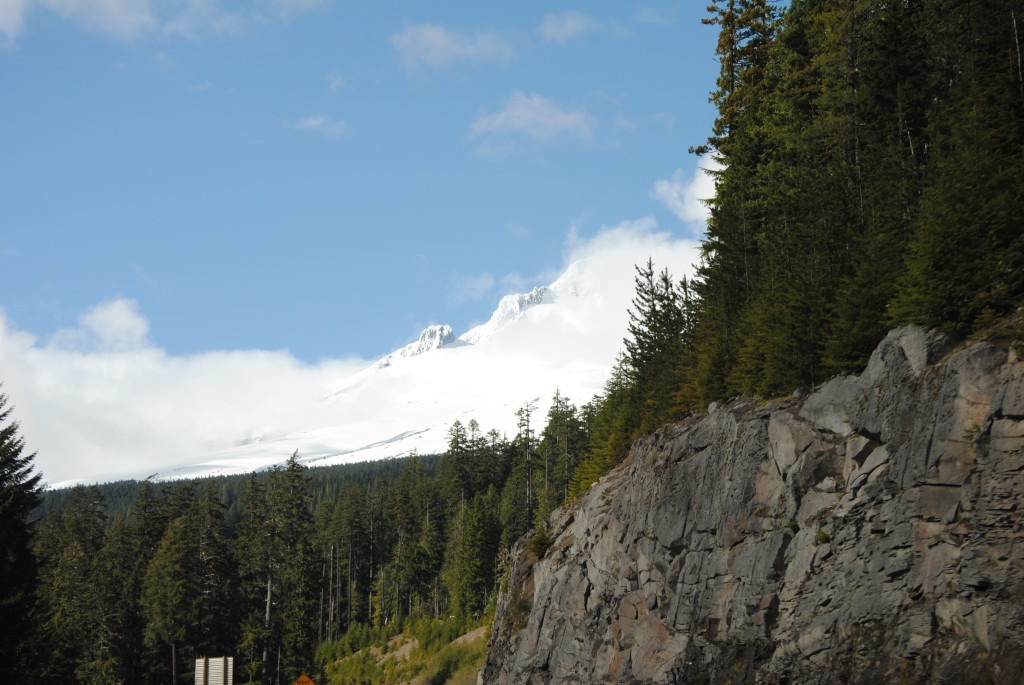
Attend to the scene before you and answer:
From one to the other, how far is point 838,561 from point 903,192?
10.7 meters

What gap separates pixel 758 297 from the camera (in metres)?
32.4

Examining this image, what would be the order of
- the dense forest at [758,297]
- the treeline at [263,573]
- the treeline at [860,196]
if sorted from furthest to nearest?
the treeline at [263,573]
the dense forest at [758,297]
the treeline at [860,196]

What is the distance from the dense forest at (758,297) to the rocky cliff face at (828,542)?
1910 mm

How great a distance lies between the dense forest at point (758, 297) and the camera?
71.6 ft

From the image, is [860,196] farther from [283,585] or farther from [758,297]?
[283,585]

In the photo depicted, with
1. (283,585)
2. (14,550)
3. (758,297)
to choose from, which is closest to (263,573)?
(283,585)

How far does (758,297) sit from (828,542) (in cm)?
1345

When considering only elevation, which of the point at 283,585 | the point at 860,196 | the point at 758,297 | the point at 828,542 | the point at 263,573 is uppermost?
the point at 860,196

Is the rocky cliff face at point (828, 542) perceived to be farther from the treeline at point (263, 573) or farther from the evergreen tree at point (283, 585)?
the evergreen tree at point (283, 585)

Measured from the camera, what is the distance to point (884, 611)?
18281 millimetres

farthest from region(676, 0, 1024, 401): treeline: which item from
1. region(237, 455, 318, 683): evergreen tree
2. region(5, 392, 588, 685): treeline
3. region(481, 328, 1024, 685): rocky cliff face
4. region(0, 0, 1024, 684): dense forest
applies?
region(237, 455, 318, 683): evergreen tree

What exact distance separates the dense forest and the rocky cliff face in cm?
191

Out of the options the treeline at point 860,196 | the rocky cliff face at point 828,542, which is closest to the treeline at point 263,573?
the rocky cliff face at point 828,542

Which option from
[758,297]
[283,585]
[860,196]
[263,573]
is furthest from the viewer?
[283,585]
